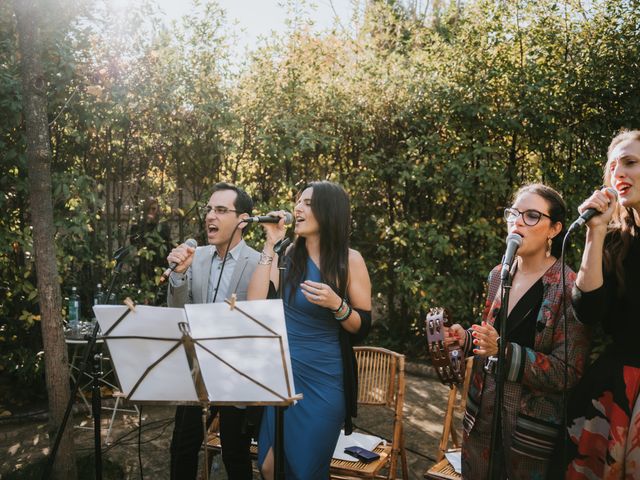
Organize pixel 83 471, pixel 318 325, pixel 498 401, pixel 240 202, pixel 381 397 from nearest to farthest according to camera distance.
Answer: pixel 498 401, pixel 318 325, pixel 240 202, pixel 381 397, pixel 83 471

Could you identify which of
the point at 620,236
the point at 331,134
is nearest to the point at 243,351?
the point at 620,236

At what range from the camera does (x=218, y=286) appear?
3.09m

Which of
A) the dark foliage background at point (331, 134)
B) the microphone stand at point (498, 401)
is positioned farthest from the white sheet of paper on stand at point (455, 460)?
the dark foliage background at point (331, 134)

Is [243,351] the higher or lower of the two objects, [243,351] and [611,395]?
the higher

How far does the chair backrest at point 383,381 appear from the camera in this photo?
3.34 metres

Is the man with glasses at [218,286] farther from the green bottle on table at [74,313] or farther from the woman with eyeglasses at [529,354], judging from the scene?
the green bottle on table at [74,313]

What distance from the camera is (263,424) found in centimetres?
288

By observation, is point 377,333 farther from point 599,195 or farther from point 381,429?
point 599,195

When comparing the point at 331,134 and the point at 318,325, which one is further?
the point at 331,134

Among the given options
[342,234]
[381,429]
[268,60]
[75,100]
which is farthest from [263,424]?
[268,60]

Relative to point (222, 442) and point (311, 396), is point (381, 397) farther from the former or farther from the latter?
point (222, 442)

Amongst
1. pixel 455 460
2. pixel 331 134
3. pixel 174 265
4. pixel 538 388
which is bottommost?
pixel 455 460

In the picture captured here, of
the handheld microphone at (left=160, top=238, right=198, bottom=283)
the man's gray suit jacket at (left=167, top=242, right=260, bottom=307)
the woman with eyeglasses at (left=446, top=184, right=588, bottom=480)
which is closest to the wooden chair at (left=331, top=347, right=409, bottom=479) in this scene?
the woman with eyeglasses at (left=446, top=184, right=588, bottom=480)

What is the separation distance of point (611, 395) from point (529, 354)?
1.07 ft
